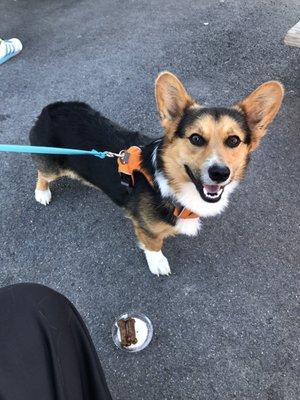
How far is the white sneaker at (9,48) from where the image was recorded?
458 cm

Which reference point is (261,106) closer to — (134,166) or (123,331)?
(134,166)

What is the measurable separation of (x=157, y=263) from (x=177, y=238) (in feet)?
1.24

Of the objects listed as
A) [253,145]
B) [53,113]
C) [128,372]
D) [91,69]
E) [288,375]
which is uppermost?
[253,145]

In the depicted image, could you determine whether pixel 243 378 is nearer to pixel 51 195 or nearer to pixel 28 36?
pixel 51 195

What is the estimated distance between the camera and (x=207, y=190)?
235 cm

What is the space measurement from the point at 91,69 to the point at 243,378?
3704mm

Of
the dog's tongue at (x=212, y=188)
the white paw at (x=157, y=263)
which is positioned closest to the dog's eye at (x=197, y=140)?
the dog's tongue at (x=212, y=188)

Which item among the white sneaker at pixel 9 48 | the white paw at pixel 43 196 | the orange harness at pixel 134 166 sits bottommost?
the white paw at pixel 43 196

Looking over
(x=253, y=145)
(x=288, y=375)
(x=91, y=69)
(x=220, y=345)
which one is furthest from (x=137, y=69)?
(x=288, y=375)

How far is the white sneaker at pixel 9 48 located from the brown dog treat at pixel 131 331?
3.59m

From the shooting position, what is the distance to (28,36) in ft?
16.5

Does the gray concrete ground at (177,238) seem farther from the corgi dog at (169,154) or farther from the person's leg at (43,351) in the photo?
the person's leg at (43,351)

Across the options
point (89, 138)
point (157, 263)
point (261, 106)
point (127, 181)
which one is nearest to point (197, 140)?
point (261, 106)

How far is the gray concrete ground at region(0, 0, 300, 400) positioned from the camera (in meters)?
2.65
